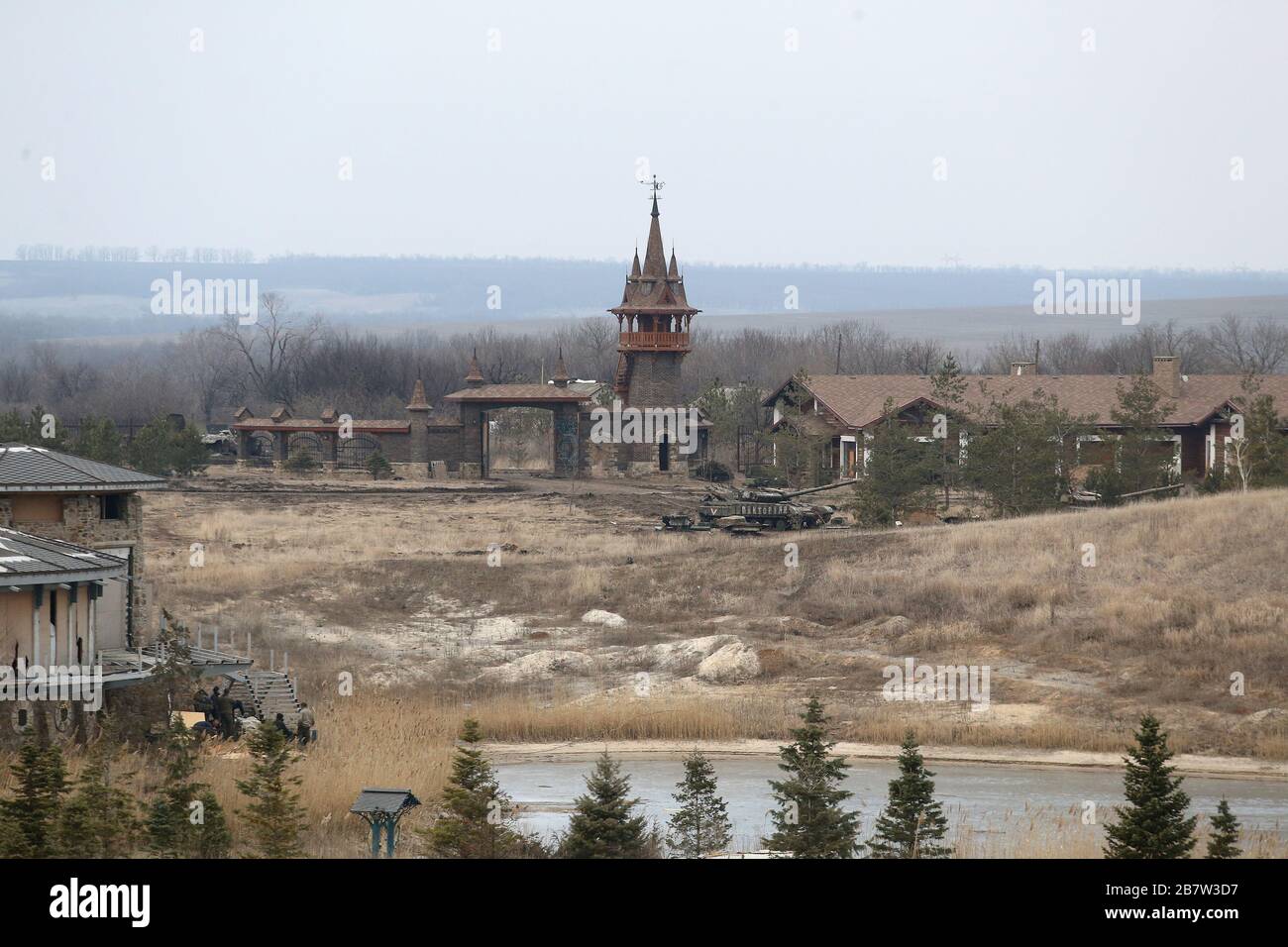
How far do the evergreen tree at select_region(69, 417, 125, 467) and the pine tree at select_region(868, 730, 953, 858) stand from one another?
144ft

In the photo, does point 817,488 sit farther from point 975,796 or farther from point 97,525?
point 975,796

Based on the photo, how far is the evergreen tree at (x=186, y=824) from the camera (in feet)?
50.8

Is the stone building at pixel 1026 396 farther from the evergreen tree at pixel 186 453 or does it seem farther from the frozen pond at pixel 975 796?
the frozen pond at pixel 975 796

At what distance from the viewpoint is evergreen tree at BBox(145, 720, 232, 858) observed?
609 inches

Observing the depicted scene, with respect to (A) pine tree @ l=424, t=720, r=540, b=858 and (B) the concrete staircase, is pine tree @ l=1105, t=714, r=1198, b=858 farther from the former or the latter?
(B) the concrete staircase

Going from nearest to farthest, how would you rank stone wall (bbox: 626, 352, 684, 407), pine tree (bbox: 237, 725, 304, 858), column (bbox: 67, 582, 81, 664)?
pine tree (bbox: 237, 725, 304, 858), column (bbox: 67, 582, 81, 664), stone wall (bbox: 626, 352, 684, 407)

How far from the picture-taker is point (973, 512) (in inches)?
2136

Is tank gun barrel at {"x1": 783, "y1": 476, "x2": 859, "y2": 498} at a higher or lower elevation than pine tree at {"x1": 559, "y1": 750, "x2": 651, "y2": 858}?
higher

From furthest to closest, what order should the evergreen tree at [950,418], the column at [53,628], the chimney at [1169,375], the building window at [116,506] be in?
the chimney at [1169,375] < the evergreen tree at [950,418] < the building window at [116,506] < the column at [53,628]

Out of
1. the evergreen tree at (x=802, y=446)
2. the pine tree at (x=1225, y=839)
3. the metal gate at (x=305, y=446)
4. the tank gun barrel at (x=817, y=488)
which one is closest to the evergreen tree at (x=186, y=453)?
the metal gate at (x=305, y=446)

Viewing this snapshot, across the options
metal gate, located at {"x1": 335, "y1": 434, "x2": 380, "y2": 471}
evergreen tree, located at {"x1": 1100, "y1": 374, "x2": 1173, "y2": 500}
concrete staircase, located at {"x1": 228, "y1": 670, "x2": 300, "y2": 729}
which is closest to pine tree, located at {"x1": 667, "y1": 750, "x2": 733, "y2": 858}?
concrete staircase, located at {"x1": 228, "y1": 670, "x2": 300, "y2": 729}

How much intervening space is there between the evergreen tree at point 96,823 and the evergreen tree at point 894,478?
36.6m

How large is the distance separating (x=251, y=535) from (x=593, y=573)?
1476 cm
